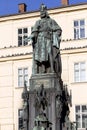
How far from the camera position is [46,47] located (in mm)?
20422

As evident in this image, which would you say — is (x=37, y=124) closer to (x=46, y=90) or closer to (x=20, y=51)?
(x=46, y=90)

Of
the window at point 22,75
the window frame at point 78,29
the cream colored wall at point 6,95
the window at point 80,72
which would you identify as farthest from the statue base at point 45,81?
the window at point 22,75

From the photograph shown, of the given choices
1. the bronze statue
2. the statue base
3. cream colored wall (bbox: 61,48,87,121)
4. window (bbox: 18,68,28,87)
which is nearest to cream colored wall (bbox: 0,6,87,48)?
cream colored wall (bbox: 61,48,87,121)

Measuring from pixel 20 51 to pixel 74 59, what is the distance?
186 inches

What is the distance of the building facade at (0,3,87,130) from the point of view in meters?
43.0

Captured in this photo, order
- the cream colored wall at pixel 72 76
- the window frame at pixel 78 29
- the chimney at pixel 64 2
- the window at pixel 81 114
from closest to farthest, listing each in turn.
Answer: the window at pixel 81 114 → the cream colored wall at pixel 72 76 → the window frame at pixel 78 29 → the chimney at pixel 64 2

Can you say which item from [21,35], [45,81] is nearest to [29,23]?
[21,35]

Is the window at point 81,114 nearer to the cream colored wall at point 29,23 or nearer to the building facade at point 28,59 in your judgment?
the building facade at point 28,59

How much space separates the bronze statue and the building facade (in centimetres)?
2175

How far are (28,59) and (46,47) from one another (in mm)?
24611

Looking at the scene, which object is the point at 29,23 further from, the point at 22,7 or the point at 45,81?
the point at 45,81

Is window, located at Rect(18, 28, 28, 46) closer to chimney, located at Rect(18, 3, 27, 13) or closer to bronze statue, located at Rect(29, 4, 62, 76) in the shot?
chimney, located at Rect(18, 3, 27, 13)

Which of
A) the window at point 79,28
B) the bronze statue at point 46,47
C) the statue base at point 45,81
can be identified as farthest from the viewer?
the window at point 79,28

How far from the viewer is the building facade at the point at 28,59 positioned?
43000mm
